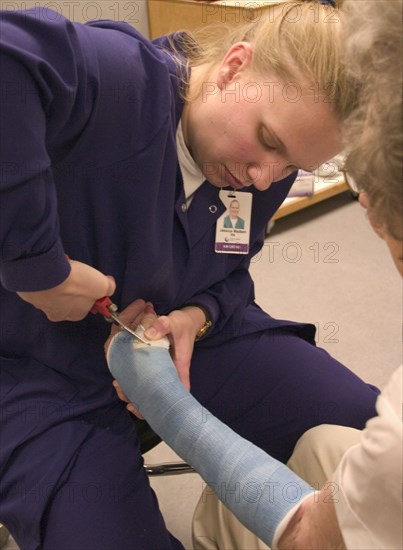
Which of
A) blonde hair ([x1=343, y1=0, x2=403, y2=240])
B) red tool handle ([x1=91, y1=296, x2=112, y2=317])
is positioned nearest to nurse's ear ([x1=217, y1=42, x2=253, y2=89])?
blonde hair ([x1=343, y1=0, x2=403, y2=240])

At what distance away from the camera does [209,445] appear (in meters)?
0.78

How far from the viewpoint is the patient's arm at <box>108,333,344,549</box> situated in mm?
698

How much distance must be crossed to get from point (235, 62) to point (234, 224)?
1.05ft

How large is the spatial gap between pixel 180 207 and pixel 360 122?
42 cm

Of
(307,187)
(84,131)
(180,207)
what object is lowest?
(307,187)

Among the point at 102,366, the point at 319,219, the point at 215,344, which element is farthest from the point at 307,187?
the point at 102,366

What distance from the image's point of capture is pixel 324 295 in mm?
2328

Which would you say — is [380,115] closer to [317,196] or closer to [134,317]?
[134,317]

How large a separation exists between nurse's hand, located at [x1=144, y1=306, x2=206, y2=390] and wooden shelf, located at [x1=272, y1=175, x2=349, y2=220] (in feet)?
5.20

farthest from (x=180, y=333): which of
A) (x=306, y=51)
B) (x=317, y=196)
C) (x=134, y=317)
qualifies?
(x=317, y=196)

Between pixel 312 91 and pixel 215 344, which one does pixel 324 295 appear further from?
pixel 312 91

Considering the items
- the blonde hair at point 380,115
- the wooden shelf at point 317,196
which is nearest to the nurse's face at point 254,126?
the blonde hair at point 380,115

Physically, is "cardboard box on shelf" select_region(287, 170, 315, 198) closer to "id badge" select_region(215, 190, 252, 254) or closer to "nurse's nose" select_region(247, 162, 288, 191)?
"id badge" select_region(215, 190, 252, 254)

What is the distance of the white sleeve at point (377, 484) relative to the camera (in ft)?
1.75
